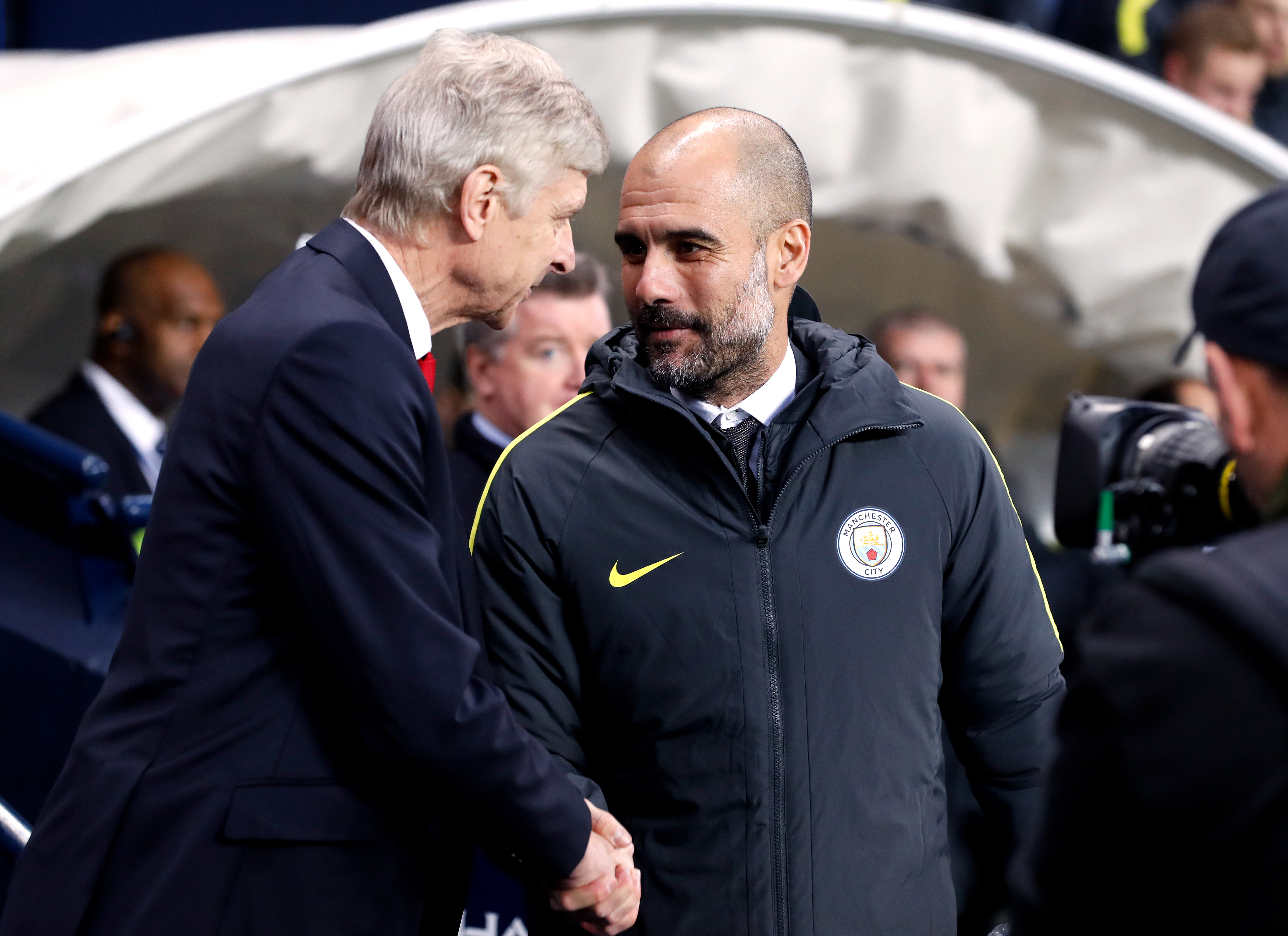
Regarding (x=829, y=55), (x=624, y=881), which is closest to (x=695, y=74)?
(x=829, y=55)

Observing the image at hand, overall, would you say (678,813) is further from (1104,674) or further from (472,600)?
(1104,674)

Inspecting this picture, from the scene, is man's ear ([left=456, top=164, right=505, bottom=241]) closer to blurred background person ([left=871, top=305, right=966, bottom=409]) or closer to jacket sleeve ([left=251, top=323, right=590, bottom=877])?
jacket sleeve ([left=251, top=323, right=590, bottom=877])

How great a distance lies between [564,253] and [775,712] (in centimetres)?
65

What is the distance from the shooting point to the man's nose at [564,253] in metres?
1.79

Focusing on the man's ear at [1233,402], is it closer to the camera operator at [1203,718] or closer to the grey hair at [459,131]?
the camera operator at [1203,718]

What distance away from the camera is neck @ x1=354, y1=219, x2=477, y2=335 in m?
1.69

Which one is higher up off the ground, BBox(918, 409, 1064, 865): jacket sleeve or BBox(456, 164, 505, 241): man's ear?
BBox(456, 164, 505, 241): man's ear

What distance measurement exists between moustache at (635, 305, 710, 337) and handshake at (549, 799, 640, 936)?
0.66m

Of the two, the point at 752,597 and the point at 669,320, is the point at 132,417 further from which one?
the point at 752,597

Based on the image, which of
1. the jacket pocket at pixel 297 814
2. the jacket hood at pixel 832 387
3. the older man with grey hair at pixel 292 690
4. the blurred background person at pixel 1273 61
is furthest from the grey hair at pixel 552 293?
the blurred background person at pixel 1273 61

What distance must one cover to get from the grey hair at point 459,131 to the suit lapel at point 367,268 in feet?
0.15

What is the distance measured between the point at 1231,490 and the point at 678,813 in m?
1.24

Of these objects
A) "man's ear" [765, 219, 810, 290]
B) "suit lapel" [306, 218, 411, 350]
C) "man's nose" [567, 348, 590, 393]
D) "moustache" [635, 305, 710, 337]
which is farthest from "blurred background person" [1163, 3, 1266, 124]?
"suit lapel" [306, 218, 411, 350]

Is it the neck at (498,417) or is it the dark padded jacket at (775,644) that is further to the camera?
the neck at (498,417)
